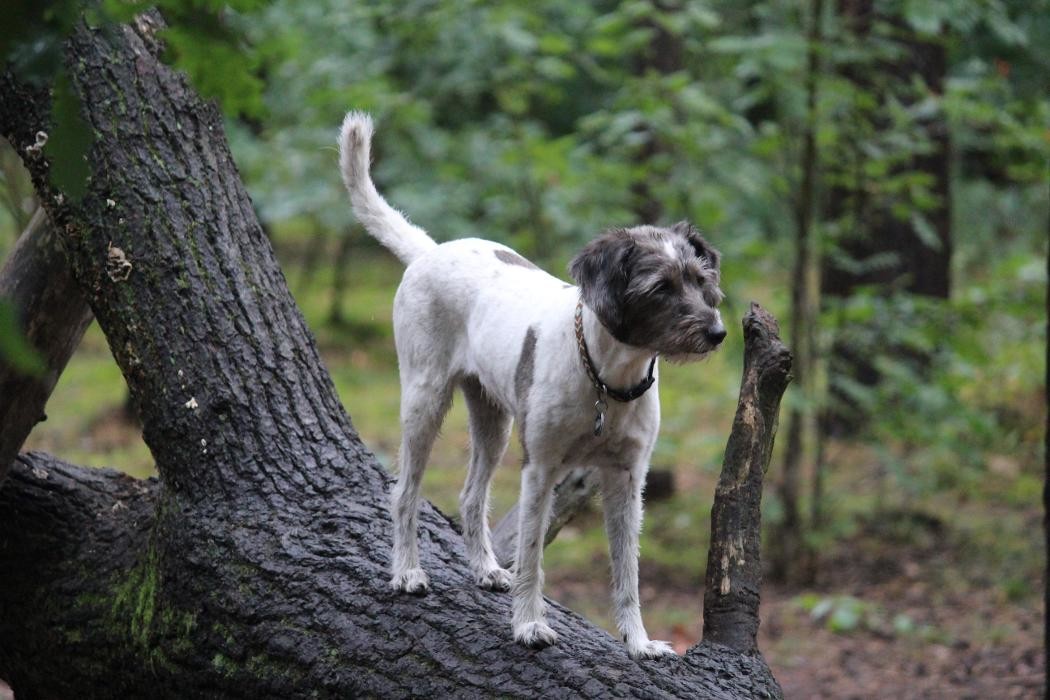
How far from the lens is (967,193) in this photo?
511 inches

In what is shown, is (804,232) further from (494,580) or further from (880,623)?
(494,580)

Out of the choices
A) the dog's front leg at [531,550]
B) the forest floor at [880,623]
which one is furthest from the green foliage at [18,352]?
the forest floor at [880,623]

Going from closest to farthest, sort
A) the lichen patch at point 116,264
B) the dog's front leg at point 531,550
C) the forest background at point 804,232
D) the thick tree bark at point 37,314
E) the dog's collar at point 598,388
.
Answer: the dog's collar at point 598,388 → the dog's front leg at point 531,550 → the lichen patch at point 116,264 → the thick tree bark at point 37,314 → the forest background at point 804,232

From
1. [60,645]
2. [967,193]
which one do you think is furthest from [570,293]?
[967,193]

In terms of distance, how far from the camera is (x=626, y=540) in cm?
402

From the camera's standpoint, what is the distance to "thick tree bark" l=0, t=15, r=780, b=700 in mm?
3932

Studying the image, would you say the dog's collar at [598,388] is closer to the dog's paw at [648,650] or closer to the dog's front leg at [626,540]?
the dog's front leg at [626,540]

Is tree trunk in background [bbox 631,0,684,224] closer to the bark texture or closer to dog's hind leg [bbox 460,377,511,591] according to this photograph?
dog's hind leg [bbox 460,377,511,591]

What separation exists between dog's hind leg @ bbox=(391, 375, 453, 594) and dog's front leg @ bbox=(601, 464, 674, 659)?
75 cm

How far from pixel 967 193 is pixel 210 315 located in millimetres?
10989

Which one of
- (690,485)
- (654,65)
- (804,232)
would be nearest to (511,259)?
(804,232)

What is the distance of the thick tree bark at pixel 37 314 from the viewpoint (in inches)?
193

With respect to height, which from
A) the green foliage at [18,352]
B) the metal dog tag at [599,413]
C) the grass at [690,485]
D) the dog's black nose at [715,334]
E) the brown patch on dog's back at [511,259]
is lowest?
the grass at [690,485]

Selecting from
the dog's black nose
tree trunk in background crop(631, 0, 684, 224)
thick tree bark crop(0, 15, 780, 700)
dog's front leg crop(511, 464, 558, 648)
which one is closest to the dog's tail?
thick tree bark crop(0, 15, 780, 700)
